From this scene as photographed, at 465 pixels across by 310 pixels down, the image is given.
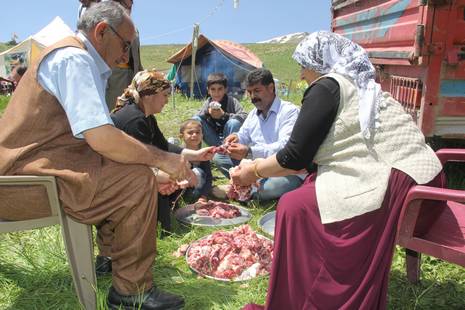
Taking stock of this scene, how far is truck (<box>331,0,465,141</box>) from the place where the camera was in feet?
11.3

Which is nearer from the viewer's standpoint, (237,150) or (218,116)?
(237,150)

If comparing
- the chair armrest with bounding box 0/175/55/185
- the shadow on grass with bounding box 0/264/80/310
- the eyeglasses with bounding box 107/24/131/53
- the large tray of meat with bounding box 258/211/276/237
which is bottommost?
the large tray of meat with bounding box 258/211/276/237

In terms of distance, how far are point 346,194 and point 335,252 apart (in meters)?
0.29

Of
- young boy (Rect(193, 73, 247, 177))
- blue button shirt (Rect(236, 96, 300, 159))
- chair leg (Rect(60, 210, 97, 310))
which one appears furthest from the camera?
young boy (Rect(193, 73, 247, 177))

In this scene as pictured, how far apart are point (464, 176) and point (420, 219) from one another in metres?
3.03

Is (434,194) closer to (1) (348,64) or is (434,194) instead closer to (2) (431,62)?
(1) (348,64)

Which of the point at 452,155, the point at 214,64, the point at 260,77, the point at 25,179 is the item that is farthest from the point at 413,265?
the point at 214,64

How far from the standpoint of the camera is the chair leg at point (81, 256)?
2.32m

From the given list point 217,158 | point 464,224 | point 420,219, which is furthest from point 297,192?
point 217,158

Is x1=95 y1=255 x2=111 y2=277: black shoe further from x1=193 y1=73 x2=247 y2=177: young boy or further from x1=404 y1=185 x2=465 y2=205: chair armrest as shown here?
x1=193 y1=73 x2=247 y2=177: young boy

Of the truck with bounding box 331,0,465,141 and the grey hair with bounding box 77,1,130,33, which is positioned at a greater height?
the grey hair with bounding box 77,1,130,33

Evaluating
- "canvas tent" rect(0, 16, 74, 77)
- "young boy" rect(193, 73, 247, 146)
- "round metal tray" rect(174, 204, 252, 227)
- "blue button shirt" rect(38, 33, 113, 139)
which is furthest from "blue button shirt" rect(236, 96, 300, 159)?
"canvas tent" rect(0, 16, 74, 77)

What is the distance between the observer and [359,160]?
6.95 feet

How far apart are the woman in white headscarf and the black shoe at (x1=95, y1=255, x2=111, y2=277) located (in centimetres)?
135
